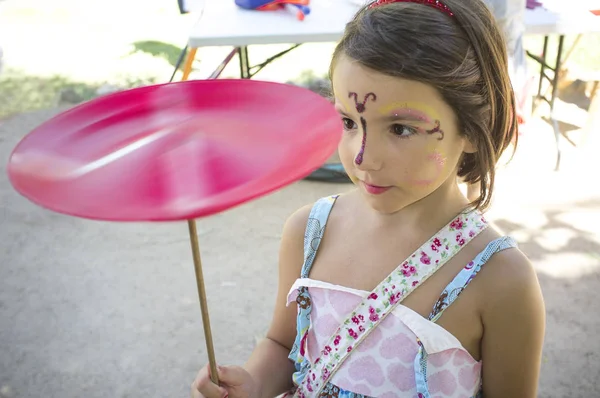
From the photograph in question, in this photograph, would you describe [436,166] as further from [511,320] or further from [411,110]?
[511,320]

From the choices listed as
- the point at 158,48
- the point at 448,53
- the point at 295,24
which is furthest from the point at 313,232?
the point at 158,48

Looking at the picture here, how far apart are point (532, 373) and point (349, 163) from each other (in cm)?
53

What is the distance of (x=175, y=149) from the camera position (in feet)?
2.72

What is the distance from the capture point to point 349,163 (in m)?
1.05

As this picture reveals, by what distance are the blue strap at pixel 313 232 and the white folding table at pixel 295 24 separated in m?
1.86

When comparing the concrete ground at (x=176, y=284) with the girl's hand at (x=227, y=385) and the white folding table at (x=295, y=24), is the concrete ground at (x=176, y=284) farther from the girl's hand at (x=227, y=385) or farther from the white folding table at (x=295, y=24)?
the girl's hand at (x=227, y=385)

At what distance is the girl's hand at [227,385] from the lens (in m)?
1.01

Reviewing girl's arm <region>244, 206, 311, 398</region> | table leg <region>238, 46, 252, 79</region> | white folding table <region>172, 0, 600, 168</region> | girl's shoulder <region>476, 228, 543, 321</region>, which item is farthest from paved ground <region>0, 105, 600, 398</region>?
girl's shoulder <region>476, 228, 543, 321</region>

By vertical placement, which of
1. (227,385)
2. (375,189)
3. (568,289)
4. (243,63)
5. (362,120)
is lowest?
(568,289)

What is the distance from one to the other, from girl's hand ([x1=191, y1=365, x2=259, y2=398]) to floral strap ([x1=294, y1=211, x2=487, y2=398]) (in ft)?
0.47

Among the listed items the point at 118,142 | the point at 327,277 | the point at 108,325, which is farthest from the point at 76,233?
the point at 118,142

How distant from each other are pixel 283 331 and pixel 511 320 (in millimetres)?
490

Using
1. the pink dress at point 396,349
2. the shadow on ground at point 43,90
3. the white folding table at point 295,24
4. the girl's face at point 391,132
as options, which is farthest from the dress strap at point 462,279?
the shadow on ground at point 43,90

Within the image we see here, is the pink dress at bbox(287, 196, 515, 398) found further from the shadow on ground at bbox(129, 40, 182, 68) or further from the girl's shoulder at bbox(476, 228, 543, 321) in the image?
the shadow on ground at bbox(129, 40, 182, 68)
